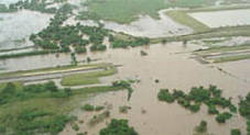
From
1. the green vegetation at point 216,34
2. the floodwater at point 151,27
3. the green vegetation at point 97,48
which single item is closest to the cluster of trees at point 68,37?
the green vegetation at point 97,48

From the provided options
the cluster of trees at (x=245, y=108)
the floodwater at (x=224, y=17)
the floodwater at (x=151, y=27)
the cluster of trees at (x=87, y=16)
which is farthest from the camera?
the cluster of trees at (x=87, y=16)

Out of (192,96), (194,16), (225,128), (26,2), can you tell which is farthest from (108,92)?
(26,2)

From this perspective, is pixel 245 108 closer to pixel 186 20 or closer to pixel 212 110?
pixel 212 110

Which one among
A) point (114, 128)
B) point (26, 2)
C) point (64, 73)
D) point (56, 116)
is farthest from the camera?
point (26, 2)

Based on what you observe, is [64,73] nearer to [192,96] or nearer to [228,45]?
[192,96]

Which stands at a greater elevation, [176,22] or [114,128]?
[176,22]

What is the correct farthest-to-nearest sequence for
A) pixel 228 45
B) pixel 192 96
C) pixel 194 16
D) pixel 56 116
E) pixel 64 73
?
pixel 194 16
pixel 228 45
pixel 64 73
pixel 192 96
pixel 56 116

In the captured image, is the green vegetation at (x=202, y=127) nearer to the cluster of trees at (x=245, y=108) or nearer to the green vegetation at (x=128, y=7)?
the cluster of trees at (x=245, y=108)
